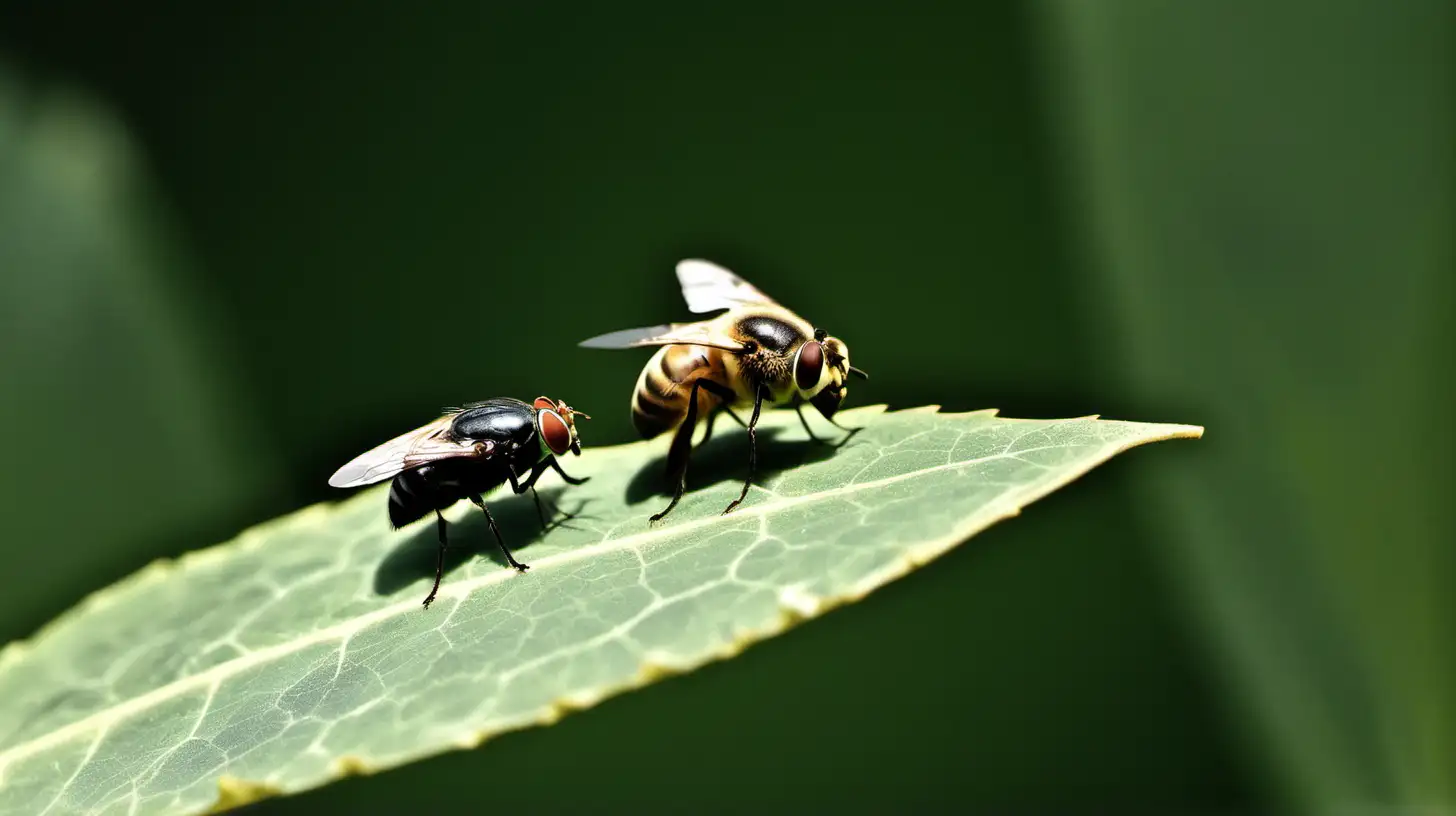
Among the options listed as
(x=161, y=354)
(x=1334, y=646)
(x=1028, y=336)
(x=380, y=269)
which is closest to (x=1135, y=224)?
(x=1028, y=336)

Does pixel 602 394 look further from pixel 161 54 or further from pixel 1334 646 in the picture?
pixel 1334 646

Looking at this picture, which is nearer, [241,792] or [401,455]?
[241,792]

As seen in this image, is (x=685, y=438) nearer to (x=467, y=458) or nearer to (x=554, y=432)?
(x=554, y=432)

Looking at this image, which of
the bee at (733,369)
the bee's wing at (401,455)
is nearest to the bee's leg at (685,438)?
the bee at (733,369)

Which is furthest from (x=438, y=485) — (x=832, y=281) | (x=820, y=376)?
(x=832, y=281)

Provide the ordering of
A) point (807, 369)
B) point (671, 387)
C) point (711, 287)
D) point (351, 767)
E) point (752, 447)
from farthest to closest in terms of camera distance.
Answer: point (711, 287)
point (671, 387)
point (807, 369)
point (752, 447)
point (351, 767)

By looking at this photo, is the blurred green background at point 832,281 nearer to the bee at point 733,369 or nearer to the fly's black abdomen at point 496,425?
the bee at point 733,369
